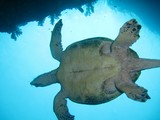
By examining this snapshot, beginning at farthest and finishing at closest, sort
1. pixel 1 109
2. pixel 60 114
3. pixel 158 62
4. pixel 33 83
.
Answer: pixel 1 109 → pixel 33 83 → pixel 60 114 → pixel 158 62

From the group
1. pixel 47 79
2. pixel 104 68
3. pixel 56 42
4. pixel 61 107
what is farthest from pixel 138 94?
pixel 47 79

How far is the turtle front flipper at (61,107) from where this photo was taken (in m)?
5.90

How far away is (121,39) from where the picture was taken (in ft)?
14.6

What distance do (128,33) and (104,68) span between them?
85 centimetres

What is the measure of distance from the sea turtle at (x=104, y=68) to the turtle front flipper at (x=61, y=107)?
56cm

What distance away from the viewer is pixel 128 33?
4.34 metres

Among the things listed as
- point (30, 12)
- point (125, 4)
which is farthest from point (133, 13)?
point (30, 12)

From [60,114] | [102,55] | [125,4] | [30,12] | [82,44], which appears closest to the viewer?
[102,55]

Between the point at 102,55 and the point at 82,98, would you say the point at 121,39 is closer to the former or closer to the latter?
the point at 102,55

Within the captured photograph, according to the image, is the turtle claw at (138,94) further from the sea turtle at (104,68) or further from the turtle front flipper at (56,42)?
the turtle front flipper at (56,42)

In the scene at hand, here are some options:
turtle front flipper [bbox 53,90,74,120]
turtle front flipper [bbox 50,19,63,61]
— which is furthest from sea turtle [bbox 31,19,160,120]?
turtle front flipper [bbox 50,19,63,61]

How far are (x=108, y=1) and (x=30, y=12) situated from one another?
16.9 feet

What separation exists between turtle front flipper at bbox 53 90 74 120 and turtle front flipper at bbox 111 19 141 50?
232 cm

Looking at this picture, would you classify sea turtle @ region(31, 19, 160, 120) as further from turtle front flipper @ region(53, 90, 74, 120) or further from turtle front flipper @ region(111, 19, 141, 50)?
turtle front flipper @ region(53, 90, 74, 120)
